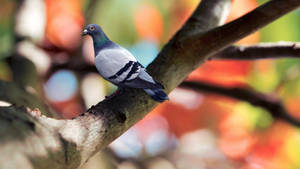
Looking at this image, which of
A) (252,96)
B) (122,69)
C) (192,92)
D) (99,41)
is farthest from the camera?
(192,92)

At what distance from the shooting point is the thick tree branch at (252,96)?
164 inches

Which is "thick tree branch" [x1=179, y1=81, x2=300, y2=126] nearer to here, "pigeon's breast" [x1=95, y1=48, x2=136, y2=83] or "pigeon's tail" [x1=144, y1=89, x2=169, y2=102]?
"pigeon's breast" [x1=95, y1=48, x2=136, y2=83]

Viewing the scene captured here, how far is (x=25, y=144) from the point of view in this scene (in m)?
1.55

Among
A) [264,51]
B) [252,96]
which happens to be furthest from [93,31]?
[252,96]

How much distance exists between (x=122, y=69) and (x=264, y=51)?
2.95ft

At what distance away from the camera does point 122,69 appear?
214cm

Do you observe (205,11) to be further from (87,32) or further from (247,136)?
(247,136)

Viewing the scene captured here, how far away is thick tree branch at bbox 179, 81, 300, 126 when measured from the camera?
13.6 ft

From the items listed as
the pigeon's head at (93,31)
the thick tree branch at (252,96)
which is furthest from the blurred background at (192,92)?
the pigeon's head at (93,31)

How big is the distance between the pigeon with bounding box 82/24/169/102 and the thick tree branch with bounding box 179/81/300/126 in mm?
2039

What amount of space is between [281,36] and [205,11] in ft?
10.9

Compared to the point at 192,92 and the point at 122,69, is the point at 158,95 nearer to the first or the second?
the point at 122,69

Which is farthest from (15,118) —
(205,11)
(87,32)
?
(205,11)

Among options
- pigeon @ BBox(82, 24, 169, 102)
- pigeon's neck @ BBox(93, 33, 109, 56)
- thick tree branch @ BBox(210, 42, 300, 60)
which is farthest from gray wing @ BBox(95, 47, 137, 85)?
thick tree branch @ BBox(210, 42, 300, 60)
